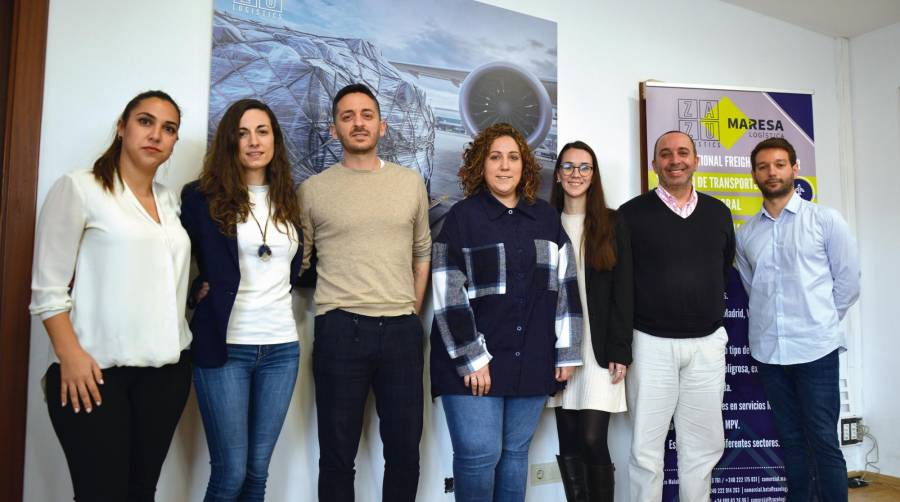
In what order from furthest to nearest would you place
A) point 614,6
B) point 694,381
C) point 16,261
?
point 614,6 < point 694,381 < point 16,261

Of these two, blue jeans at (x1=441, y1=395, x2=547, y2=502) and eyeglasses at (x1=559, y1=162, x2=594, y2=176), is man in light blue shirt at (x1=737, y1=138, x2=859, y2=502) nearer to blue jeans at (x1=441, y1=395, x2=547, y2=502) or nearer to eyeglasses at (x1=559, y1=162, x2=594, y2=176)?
eyeglasses at (x1=559, y1=162, x2=594, y2=176)

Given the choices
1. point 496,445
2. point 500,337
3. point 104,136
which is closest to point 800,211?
point 500,337

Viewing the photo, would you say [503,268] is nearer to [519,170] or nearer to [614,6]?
[519,170]

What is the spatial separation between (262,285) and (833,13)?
147 inches

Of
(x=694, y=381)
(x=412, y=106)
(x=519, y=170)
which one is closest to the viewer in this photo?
(x=519, y=170)

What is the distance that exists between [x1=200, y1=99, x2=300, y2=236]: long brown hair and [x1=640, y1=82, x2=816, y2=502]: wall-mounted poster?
188 centimetres

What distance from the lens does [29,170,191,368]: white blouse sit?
4.81 feet

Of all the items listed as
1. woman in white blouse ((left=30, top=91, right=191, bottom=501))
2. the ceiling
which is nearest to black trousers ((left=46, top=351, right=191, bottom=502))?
woman in white blouse ((left=30, top=91, right=191, bottom=501))

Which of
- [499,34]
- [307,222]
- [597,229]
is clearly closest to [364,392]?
[307,222]

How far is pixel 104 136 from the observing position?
78.9 inches

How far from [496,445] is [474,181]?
98cm

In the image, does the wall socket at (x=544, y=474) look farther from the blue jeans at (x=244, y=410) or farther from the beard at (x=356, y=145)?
the beard at (x=356, y=145)

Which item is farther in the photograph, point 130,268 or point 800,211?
point 800,211

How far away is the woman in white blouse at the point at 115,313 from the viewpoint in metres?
1.43
